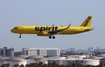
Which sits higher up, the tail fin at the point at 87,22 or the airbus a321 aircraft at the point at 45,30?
the tail fin at the point at 87,22

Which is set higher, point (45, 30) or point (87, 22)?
point (87, 22)

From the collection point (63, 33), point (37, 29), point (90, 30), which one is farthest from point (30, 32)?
point (90, 30)

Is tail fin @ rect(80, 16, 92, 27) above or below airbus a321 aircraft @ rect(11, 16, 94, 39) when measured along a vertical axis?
above

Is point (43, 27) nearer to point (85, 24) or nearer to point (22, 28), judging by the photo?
point (22, 28)

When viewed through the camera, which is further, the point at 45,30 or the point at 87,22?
the point at 87,22

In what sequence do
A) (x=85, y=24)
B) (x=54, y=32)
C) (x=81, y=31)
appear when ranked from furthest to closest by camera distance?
(x=85, y=24) → (x=81, y=31) → (x=54, y=32)

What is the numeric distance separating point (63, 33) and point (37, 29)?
27.8 ft

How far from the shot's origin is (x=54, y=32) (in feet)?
406

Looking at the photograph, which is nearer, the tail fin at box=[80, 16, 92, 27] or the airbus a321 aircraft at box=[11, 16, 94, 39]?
the airbus a321 aircraft at box=[11, 16, 94, 39]

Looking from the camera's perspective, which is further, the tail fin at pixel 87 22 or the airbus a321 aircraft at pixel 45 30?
the tail fin at pixel 87 22

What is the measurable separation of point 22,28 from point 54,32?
9.64m

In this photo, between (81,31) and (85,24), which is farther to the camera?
(85,24)

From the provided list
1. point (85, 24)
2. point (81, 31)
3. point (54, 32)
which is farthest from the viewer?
point (85, 24)

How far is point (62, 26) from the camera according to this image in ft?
428
